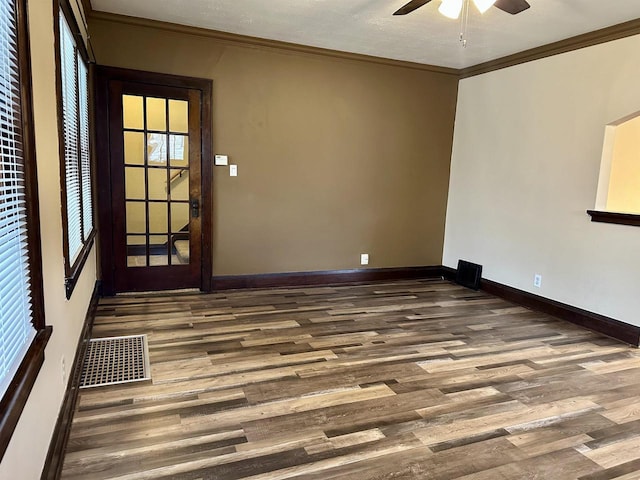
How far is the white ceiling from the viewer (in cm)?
345

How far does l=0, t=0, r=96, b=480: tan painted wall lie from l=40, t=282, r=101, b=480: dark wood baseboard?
0.20 feet

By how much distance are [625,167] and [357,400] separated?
328 centimetres

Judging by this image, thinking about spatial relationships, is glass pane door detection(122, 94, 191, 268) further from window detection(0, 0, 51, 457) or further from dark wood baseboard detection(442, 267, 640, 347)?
dark wood baseboard detection(442, 267, 640, 347)

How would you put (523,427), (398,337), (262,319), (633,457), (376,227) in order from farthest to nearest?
1. (376,227)
2. (262,319)
3. (398,337)
4. (523,427)
5. (633,457)

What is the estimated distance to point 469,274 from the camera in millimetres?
5277

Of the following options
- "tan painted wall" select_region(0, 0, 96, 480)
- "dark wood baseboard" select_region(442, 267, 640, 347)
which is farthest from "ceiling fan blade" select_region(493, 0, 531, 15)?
"dark wood baseboard" select_region(442, 267, 640, 347)

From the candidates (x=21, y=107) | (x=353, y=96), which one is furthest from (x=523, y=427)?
(x=353, y=96)

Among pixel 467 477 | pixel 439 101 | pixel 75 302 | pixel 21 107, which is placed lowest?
pixel 467 477

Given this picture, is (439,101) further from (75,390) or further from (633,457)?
(75,390)

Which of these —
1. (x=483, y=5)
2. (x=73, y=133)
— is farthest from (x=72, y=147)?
(x=483, y=5)

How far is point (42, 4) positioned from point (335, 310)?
10.5 feet

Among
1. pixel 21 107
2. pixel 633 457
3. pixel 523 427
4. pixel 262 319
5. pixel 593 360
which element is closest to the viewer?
pixel 21 107

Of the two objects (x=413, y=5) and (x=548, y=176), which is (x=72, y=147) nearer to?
(x=413, y=5)

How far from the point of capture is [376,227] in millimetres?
5344
